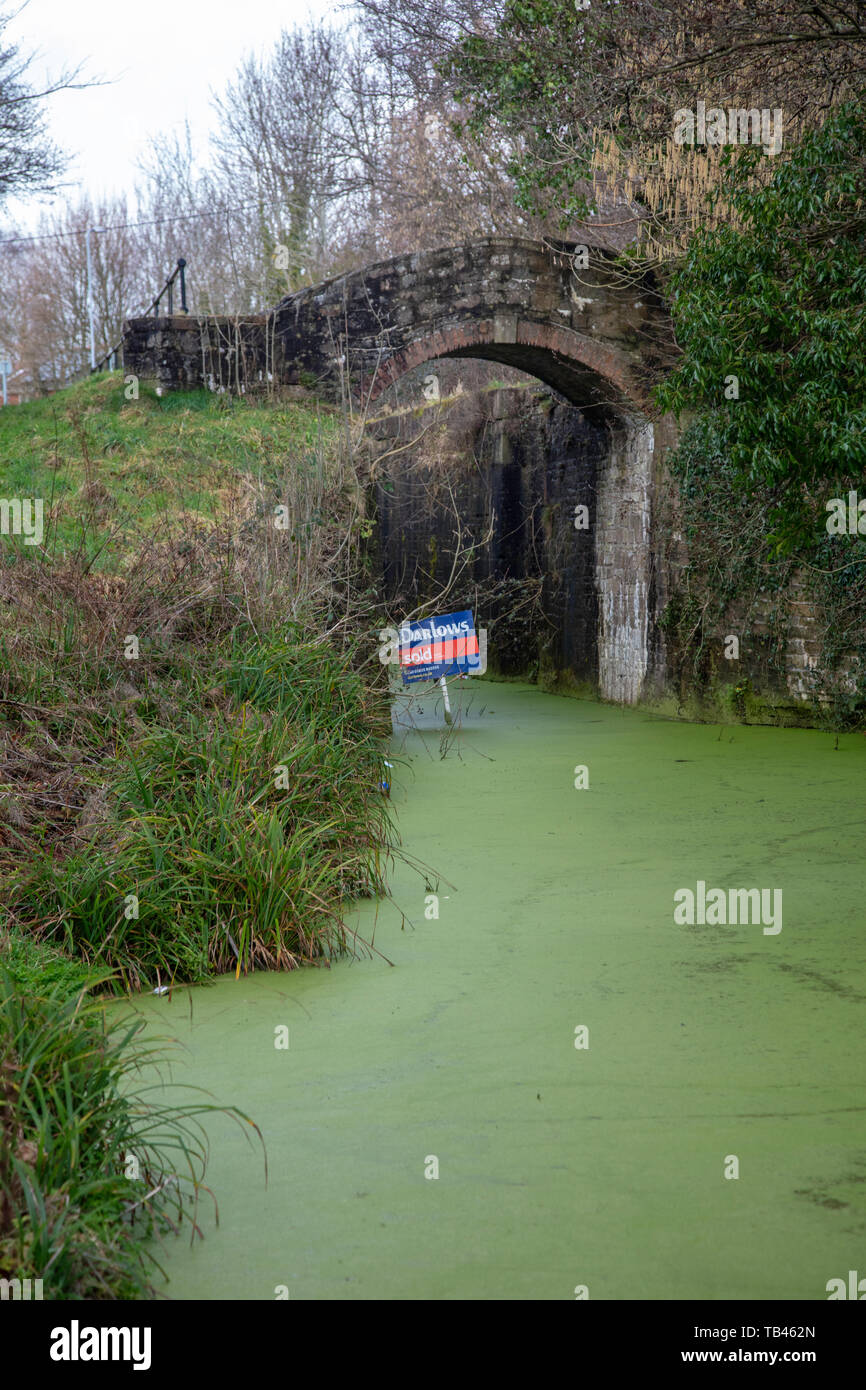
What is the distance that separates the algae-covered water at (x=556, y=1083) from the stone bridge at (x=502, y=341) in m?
6.10

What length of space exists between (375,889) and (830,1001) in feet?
7.51

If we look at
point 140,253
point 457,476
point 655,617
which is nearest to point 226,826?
point 655,617

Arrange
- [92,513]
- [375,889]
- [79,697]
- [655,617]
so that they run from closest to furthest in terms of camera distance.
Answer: [375,889] → [79,697] → [92,513] → [655,617]

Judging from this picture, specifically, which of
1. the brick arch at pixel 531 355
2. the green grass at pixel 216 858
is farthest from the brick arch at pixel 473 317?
the green grass at pixel 216 858

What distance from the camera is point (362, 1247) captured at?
2.94m

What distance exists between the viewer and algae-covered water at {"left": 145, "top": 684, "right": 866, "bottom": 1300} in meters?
2.89

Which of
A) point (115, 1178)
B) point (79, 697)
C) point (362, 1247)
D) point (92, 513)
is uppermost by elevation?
point (92, 513)

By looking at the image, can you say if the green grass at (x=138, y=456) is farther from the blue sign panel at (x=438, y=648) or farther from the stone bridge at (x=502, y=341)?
the blue sign panel at (x=438, y=648)

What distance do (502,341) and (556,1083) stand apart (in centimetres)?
939

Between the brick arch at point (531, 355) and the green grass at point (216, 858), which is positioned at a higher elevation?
the brick arch at point (531, 355)

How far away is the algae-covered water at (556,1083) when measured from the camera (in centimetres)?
289

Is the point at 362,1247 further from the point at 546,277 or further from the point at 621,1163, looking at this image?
the point at 546,277

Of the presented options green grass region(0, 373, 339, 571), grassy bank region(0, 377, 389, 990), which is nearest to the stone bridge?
green grass region(0, 373, 339, 571)

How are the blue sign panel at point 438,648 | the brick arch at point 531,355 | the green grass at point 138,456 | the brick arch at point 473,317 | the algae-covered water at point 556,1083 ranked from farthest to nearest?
the brick arch at point 531,355, the brick arch at point 473,317, the blue sign panel at point 438,648, the green grass at point 138,456, the algae-covered water at point 556,1083
